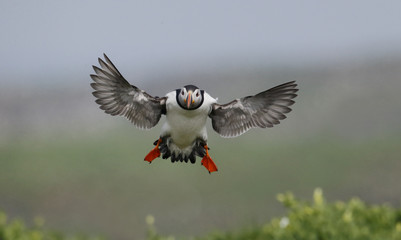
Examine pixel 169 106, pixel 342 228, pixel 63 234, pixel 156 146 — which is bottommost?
pixel 63 234

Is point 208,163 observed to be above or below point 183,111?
below

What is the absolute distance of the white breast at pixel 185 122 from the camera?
3.97 meters

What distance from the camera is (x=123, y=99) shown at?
4.22 metres

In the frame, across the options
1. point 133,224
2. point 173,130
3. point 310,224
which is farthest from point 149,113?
point 133,224

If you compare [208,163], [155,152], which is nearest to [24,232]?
[155,152]

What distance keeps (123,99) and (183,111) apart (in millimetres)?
581

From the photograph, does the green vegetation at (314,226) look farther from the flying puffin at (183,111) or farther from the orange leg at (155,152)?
the orange leg at (155,152)

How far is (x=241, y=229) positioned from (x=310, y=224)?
69.3 inches

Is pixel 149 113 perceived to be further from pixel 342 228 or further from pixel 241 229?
pixel 241 229

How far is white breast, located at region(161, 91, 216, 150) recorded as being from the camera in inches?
156

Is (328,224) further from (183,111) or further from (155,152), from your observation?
(183,111)

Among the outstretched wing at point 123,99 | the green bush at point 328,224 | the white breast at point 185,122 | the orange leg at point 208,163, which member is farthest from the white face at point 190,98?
the green bush at point 328,224

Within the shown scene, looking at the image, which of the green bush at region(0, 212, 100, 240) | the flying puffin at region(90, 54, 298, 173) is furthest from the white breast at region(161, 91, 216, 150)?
the green bush at region(0, 212, 100, 240)

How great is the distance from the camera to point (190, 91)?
3.65 metres
